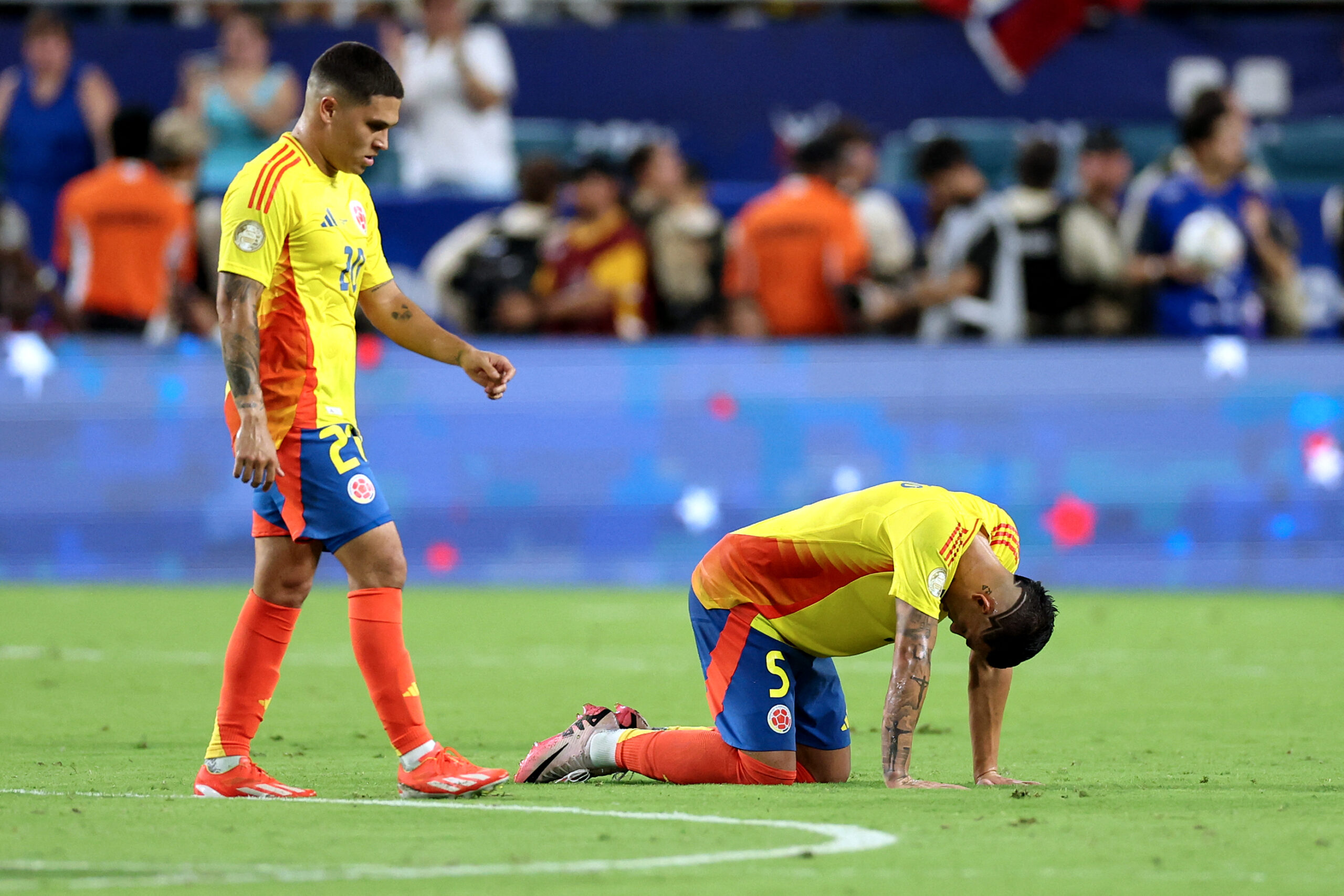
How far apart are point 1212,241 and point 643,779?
755 cm

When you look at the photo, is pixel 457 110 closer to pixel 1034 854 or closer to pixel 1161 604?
pixel 1161 604

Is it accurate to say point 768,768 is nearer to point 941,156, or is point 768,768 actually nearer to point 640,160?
point 941,156

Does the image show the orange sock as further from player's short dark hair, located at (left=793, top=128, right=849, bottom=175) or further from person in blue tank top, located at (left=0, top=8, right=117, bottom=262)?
person in blue tank top, located at (left=0, top=8, right=117, bottom=262)

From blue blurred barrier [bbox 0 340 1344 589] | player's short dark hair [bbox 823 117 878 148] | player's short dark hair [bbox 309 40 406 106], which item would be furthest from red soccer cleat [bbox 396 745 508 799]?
player's short dark hair [bbox 823 117 878 148]

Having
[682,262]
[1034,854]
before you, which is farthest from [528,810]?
[682,262]

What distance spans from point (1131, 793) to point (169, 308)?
355 inches

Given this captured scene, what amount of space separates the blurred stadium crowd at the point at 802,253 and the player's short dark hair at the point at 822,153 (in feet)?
0.04

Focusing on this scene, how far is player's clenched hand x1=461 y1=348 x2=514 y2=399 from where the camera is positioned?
599cm

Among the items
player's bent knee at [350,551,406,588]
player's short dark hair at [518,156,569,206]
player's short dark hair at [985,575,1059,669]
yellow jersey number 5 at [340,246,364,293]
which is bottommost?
player's short dark hair at [985,575,1059,669]

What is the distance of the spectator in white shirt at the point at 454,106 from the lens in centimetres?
1488

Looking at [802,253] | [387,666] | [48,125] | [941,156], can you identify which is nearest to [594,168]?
[802,253]

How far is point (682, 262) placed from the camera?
1347 cm

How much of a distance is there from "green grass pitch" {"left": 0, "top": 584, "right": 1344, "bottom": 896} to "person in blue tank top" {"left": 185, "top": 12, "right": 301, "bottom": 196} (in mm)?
4002

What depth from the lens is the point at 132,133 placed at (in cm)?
1302
